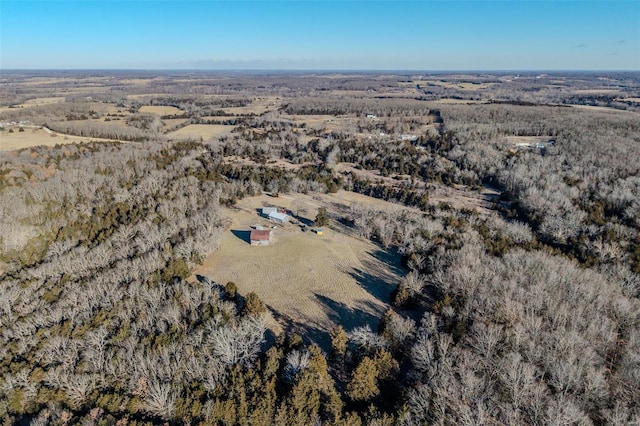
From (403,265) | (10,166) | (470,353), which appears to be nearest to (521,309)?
(470,353)

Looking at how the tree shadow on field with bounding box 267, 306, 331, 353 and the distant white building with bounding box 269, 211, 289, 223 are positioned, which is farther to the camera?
the distant white building with bounding box 269, 211, 289, 223

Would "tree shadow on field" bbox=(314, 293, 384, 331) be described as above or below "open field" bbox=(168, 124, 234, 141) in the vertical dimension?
below

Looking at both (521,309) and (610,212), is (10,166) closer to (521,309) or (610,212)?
(521,309)

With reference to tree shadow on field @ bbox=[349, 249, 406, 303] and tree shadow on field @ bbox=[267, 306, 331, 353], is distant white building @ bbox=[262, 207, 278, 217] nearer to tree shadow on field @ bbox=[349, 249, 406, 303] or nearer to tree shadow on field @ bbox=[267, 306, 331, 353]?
tree shadow on field @ bbox=[349, 249, 406, 303]

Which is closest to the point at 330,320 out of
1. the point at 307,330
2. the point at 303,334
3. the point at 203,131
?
the point at 307,330

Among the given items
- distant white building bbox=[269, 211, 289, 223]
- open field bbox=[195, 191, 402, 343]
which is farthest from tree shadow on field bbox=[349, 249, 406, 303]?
distant white building bbox=[269, 211, 289, 223]

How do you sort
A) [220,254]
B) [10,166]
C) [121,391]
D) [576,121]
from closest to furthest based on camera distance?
[121,391], [220,254], [10,166], [576,121]
